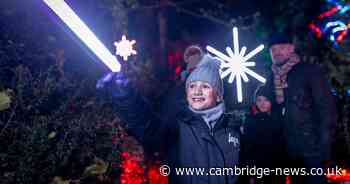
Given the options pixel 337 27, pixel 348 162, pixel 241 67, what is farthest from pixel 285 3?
pixel 241 67

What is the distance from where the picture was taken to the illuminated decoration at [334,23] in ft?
27.0

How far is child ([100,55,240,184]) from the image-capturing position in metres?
3.48

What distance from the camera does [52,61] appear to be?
3.81 m

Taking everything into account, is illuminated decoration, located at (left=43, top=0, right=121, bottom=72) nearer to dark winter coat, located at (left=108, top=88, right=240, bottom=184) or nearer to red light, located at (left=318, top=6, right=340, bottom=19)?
dark winter coat, located at (left=108, top=88, right=240, bottom=184)

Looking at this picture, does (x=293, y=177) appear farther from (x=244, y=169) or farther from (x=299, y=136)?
(x=244, y=169)

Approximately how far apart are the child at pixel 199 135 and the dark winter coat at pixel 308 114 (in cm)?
115

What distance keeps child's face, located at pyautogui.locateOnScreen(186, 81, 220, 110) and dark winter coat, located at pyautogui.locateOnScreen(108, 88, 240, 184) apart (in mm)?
101

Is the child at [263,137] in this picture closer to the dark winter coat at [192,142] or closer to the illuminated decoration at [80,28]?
the dark winter coat at [192,142]

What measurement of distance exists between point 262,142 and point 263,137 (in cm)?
11

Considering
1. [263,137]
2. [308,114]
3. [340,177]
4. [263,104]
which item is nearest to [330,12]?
[340,177]

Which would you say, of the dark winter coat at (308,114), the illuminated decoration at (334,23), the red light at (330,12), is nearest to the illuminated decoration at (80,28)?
the dark winter coat at (308,114)

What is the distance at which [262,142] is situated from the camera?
166 inches

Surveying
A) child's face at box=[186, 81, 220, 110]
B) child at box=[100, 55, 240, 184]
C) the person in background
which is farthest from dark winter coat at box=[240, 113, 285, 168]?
child's face at box=[186, 81, 220, 110]

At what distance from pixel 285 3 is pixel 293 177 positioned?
5.96 metres
